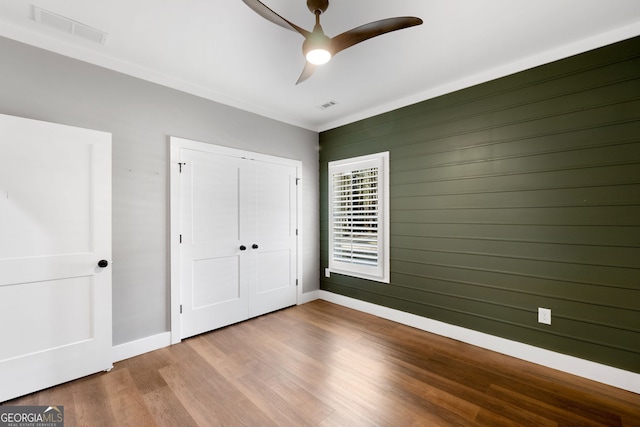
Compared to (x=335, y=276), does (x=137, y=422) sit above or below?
below

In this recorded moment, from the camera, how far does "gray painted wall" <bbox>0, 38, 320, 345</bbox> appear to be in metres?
2.26

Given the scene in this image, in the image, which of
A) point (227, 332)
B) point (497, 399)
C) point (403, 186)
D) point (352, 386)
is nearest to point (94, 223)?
point (227, 332)

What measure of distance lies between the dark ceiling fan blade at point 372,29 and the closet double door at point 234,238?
2103 mm

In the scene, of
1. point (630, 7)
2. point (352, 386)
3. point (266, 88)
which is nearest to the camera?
point (630, 7)

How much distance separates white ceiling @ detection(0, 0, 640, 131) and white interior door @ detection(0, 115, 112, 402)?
85 centimetres

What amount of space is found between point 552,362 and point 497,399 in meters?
0.87

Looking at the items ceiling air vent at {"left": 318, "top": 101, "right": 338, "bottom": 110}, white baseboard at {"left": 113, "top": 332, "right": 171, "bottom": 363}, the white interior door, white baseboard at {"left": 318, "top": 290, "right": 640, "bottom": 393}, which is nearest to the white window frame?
white baseboard at {"left": 318, "top": 290, "right": 640, "bottom": 393}

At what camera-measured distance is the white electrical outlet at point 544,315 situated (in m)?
2.48

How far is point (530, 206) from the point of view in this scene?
8.49 ft

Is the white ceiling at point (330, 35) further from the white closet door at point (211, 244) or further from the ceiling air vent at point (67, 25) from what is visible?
the white closet door at point (211, 244)

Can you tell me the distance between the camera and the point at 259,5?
1558mm

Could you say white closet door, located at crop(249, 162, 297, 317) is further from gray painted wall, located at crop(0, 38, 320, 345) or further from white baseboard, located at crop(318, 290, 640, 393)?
white baseboard, located at crop(318, 290, 640, 393)

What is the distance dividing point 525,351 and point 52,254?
4.27 meters

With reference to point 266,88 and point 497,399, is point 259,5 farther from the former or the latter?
point 497,399
